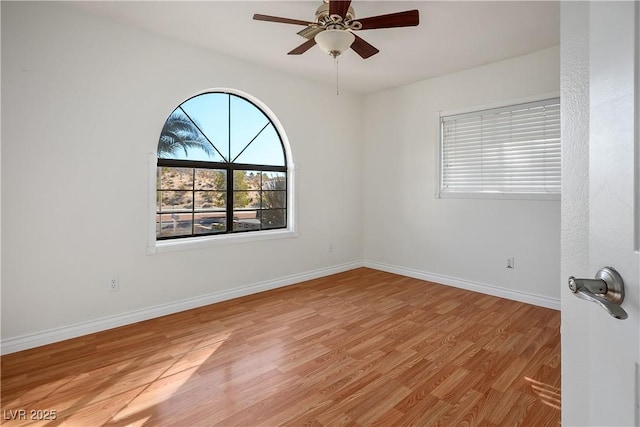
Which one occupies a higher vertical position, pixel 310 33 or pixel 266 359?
pixel 310 33

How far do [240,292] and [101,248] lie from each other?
4.75 feet

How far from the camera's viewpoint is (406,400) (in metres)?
1.93

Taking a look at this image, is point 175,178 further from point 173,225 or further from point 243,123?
point 243,123

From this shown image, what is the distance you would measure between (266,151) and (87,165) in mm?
1890

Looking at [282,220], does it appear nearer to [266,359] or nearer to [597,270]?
[266,359]

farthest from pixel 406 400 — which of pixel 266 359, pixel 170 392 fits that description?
pixel 170 392

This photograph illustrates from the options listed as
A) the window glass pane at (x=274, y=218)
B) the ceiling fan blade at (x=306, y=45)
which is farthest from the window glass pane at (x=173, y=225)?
the ceiling fan blade at (x=306, y=45)

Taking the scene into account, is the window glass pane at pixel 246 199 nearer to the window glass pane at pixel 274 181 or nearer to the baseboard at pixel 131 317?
the window glass pane at pixel 274 181

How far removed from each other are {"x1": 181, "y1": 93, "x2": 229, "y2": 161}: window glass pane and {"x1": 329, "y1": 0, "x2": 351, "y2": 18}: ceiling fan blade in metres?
1.90

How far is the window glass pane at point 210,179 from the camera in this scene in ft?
11.7

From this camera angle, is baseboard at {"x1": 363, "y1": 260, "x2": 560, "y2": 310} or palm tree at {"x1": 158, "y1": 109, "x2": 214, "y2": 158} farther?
baseboard at {"x1": 363, "y1": 260, "x2": 560, "y2": 310}

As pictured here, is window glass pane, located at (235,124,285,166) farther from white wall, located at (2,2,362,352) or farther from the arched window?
white wall, located at (2,2,362,352)

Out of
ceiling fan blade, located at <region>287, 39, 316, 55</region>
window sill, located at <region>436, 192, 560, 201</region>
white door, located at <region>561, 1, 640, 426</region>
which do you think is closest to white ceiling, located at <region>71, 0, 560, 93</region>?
ceiling fan blade, located at <region>287, 39, 316, 55</region>

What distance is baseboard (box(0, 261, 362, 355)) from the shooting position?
253cm
